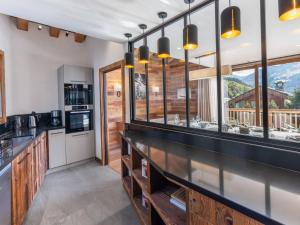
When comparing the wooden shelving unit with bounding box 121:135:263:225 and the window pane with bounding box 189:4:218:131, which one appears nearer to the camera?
the wooden shelving unit with bounding box 121:135:263:225

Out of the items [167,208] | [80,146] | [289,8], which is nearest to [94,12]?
[289,8]

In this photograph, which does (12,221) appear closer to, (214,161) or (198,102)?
(214,161)

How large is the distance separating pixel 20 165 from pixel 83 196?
1.15m

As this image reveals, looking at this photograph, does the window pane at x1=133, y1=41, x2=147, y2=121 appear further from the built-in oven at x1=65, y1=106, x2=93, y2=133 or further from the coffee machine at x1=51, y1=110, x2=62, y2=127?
the coffee machine at x1=51, y1=110, x2=62, y2=127

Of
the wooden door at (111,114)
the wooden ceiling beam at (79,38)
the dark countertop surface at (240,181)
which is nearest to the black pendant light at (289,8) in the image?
the dark countertop surface at (240,181)

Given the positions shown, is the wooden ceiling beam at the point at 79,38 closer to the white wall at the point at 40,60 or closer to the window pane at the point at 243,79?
the white wall at the point at 40,60

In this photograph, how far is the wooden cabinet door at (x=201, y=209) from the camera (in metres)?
0.99

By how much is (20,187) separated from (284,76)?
11.8ft

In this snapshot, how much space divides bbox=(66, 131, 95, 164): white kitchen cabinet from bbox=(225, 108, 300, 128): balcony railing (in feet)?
10.4

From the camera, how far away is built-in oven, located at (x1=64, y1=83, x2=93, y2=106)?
401 centimetres

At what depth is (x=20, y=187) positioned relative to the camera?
2064 mm

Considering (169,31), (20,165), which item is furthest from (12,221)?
(169,31)

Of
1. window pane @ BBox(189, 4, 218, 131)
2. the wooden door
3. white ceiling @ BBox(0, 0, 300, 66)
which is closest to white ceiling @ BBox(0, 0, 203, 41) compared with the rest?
white ceiling @ BBox(0, 0, 300, 66)

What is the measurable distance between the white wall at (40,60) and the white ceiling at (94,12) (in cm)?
98
